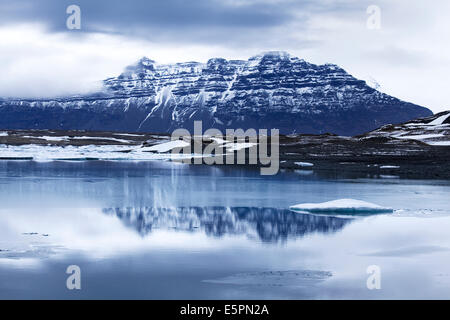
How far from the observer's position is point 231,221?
21578 millimetres

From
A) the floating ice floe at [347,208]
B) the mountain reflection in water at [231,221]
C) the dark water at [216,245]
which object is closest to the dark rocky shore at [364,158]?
the dark water at [216,245]

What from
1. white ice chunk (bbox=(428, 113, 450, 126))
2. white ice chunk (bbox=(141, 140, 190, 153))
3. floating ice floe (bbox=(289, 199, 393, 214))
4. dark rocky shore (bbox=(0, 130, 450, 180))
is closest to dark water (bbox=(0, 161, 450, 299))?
floating ice floe (bbox=(289, 199, 393, 214))

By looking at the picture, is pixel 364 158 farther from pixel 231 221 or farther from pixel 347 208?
pixel 231 221

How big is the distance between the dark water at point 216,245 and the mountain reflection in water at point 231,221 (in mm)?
36

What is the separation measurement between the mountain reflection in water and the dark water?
0.12ft

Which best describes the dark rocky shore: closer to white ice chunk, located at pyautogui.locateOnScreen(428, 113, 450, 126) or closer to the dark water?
the dark water

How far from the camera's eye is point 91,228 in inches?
774

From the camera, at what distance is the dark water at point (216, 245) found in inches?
506

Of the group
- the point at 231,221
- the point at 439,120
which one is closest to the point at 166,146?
the point at 439,120

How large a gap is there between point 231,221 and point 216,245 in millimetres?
4354

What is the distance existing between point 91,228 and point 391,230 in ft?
28.2

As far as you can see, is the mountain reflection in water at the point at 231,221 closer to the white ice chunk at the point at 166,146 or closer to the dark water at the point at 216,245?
the dark water at the point at 216,245

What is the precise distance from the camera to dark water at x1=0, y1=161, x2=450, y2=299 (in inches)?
506
